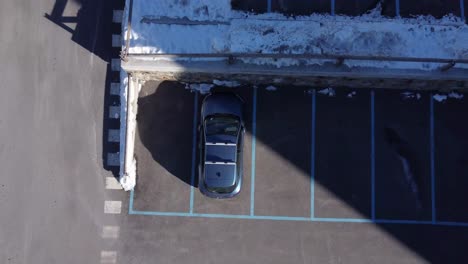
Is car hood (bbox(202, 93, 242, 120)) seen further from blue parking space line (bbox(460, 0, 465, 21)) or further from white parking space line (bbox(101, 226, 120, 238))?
blue parking space line (bbox(460, 0, 465, 21))

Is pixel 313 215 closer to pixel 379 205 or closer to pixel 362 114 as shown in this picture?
pixel 379 205

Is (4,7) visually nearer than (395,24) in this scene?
No

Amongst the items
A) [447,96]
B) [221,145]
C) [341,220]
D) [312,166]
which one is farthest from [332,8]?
[341,220]

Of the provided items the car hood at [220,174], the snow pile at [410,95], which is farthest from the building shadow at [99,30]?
the snow pile at [410,95]

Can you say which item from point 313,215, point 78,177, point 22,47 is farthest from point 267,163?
point 22,47

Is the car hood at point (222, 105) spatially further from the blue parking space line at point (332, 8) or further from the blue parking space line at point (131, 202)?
the blue parking space line at point (332, 8)

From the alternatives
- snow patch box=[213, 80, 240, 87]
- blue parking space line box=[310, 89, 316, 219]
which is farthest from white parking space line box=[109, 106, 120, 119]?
blue parking space line box=[310, 89, 316, 219]
